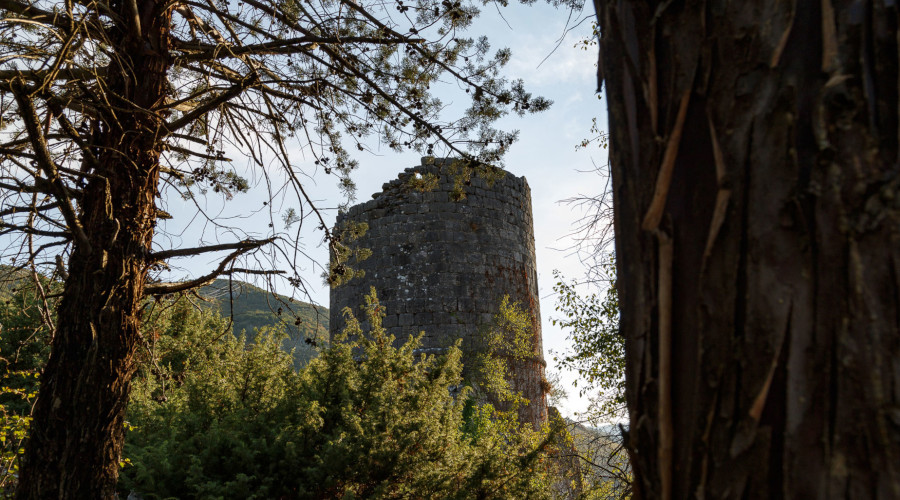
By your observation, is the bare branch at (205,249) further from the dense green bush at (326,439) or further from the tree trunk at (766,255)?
the tree trunk at (766,255)

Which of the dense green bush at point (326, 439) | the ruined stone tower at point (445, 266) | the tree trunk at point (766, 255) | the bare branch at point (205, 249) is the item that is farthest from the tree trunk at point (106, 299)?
the ruined stone tower at point (445, 266)

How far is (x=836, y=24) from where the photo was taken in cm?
96

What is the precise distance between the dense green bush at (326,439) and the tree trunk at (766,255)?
327cm

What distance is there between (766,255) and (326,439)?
4.22m

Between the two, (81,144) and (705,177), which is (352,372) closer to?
(81,144)

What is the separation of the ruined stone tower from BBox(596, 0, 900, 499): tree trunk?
8537 mm

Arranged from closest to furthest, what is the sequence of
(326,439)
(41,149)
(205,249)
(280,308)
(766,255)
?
1. (766,255)
2. (41,149)
3. (205,249)
4. (280,308)
5. (326,439)

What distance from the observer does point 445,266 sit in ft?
33.1

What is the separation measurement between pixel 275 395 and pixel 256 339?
2.29ft

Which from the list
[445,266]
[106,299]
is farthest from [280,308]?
[445,266]

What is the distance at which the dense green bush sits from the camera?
4430 millimetres

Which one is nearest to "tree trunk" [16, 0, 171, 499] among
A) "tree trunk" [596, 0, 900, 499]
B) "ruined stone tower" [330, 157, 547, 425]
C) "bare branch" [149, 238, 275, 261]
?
"bare branch" [149, 238, 275, 261]

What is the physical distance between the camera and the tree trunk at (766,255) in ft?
2.87

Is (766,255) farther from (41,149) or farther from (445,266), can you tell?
(445,266)
